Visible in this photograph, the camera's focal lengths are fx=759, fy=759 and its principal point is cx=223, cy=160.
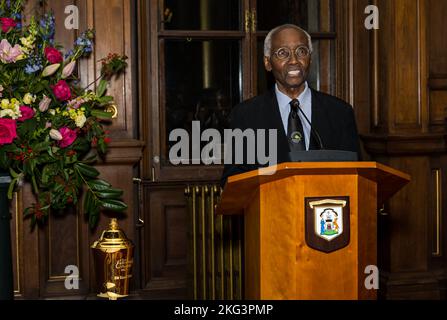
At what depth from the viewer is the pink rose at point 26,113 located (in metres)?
3.09

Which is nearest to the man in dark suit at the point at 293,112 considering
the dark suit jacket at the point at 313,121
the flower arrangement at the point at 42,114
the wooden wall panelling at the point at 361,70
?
the dark suit jacket at the point at 313,121

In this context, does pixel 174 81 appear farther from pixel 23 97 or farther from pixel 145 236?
pixel 23 97

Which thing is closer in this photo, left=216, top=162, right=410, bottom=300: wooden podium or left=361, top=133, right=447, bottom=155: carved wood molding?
left=216, top=162, right=410, bottom=300: wooden podium

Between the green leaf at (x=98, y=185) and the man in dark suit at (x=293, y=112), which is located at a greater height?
the man in dark suit at (x=293, y=112)

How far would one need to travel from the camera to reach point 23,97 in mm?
3164

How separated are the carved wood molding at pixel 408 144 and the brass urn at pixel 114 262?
5.22ft

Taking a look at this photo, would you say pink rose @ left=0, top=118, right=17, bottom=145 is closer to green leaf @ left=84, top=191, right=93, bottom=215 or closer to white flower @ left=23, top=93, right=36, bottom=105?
white flower @ left=23, top=93, right=36, bottom=105

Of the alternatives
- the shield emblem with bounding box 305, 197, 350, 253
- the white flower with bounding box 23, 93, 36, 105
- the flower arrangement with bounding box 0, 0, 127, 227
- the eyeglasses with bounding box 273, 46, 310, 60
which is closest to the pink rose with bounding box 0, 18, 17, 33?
the flower arrangement with bounding box 0, 0, 127, 227

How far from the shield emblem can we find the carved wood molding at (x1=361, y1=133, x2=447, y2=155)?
1.88 m

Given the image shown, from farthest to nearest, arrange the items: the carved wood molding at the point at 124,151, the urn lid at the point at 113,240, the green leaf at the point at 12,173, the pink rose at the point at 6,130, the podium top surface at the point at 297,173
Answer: the carved wood molding at the point at 124,151
the urn lid at the point at 113,240
the green leaf at the point at 12,173
the pink rose at the point at 6,130
the podium top surface at the point at 297,173

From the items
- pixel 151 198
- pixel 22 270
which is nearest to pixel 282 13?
pixel 151 198

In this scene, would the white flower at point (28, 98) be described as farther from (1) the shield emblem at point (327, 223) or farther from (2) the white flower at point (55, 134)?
(1) the shield emblem at point (327, 223)

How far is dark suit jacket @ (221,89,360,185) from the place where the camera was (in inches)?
123

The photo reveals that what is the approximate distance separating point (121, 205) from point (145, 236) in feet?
2.28
